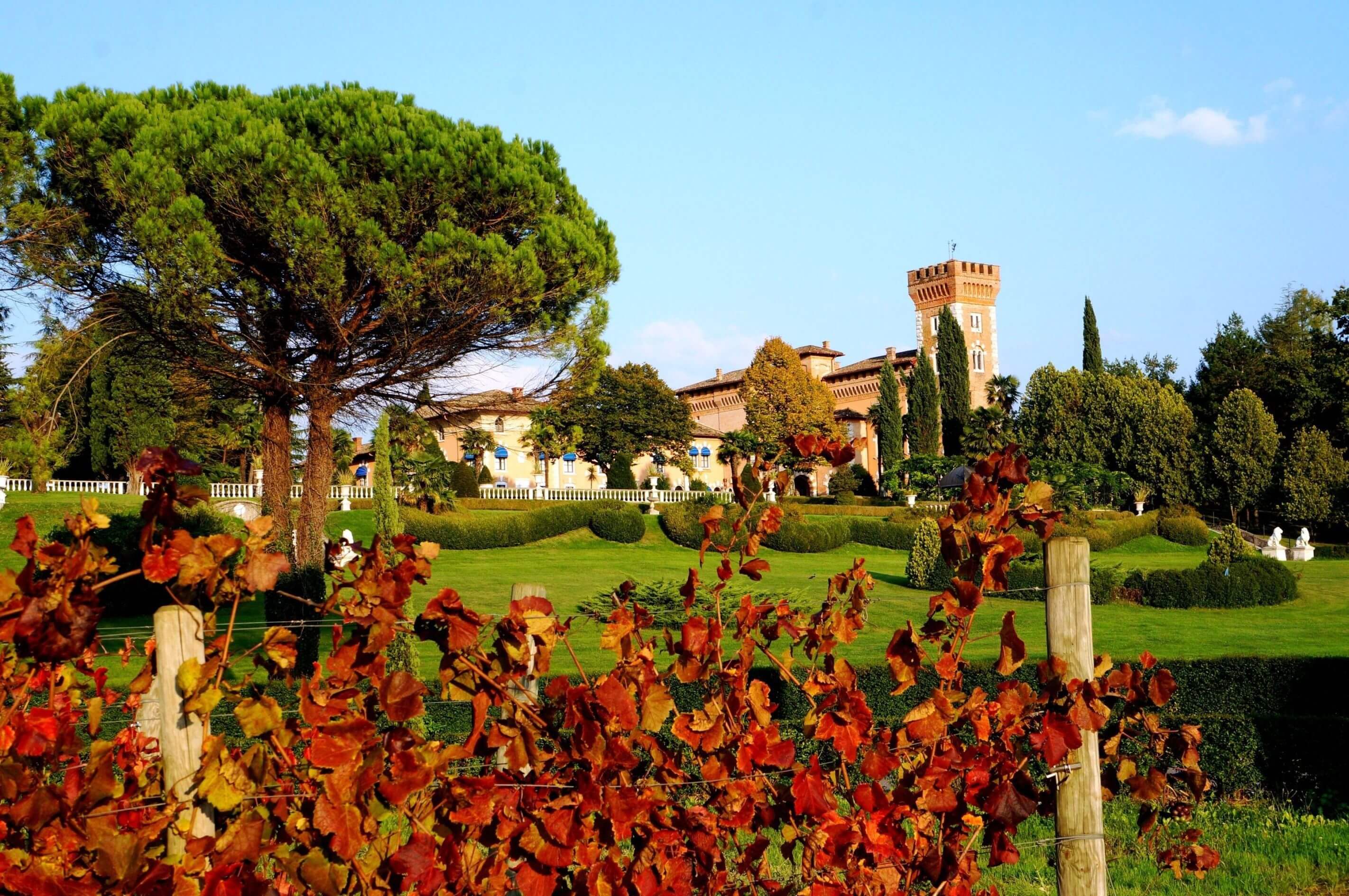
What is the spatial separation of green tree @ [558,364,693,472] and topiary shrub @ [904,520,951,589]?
28.5 meters

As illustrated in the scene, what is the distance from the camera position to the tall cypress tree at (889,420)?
5509 centimetres

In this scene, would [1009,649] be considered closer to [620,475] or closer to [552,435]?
[620,475]

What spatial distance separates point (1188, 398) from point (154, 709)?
58841mm

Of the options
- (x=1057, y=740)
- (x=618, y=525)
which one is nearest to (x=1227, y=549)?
(x=618, y=525)

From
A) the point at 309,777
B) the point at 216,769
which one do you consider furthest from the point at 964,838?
the point at 216,769

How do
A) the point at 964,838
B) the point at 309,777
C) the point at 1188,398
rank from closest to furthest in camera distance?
1. the point at 309,777
2. the point at 964,838
3. the point at 1188,398

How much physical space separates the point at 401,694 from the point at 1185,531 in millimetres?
38285

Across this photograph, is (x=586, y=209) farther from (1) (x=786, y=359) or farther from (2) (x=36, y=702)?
(1) (x=786, y=359)

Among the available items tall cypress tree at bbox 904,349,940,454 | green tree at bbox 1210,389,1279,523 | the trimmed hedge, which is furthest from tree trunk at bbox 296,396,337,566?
tall cypress tree at bbox 904,349,940,454

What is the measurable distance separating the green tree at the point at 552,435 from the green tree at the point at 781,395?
883 centimetres

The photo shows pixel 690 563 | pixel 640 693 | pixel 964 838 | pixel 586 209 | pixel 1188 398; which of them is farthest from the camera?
pixel 1188 398

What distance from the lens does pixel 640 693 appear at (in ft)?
8.17

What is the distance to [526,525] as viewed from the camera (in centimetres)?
3056

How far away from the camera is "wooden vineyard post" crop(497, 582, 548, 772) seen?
2.53 m
